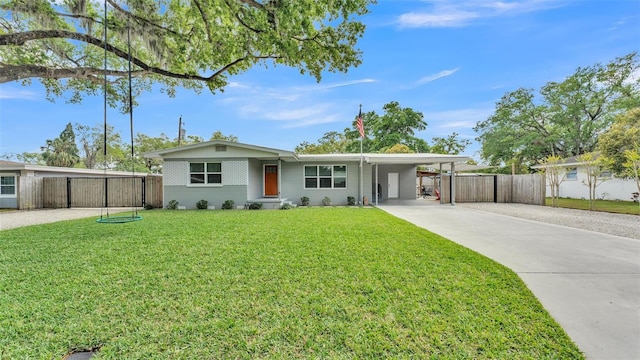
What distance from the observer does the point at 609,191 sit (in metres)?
16.3

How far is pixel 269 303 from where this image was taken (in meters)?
3.01

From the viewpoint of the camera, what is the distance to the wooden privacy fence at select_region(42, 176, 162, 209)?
14.3 m

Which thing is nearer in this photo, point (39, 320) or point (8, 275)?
point (39, 320)

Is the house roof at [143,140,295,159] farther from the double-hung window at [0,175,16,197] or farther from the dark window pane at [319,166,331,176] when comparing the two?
the double-hung window at [0,175,16,197]

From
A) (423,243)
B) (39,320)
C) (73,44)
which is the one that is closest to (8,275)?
(39,320)

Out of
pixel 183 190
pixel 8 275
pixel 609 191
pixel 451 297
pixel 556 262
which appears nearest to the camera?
pixel 451 297

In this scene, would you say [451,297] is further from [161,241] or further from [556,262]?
[161,241]

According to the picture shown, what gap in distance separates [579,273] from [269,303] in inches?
182

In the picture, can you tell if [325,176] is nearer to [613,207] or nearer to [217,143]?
[217,143]

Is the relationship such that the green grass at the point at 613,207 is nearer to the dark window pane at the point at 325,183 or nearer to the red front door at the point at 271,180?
the dark window pane at the point at 325,183

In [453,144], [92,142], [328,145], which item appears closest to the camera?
[92,142]

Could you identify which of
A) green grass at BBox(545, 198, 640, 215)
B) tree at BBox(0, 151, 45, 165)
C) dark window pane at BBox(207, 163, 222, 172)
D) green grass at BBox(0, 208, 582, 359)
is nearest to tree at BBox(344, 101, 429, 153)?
green grass at BBox(545, 198, 640, 215)

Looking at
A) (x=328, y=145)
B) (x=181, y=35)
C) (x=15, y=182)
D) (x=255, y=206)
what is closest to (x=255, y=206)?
(x=255, y=206)

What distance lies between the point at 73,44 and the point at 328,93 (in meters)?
15.1
